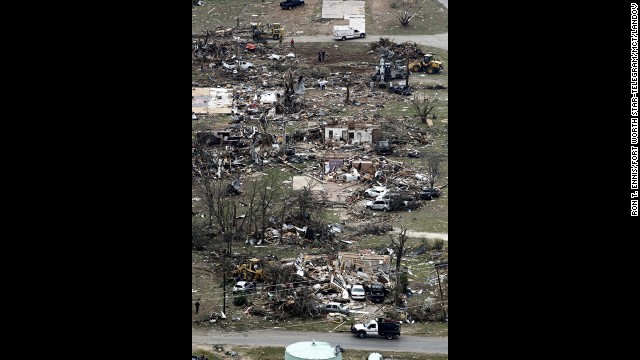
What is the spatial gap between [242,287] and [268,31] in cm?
824

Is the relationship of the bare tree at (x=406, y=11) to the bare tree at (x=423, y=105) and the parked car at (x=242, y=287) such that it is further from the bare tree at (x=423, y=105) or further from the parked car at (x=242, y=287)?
the parked car at (x=242, y=287)

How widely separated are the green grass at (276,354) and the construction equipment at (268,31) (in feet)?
30.7

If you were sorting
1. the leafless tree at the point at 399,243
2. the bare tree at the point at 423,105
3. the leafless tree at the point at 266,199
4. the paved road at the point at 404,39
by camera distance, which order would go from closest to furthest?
1. the leafless tree at the point at 399,243
2. the leafless tree at the point at 266,199
3. the bare tree at the point at 423,105
4. the paved road at the point at 404,39

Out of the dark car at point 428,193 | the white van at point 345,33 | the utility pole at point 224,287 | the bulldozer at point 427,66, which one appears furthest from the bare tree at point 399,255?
the white van at point 345,33

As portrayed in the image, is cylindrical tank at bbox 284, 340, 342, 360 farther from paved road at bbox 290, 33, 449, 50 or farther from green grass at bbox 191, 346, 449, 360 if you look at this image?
paved road at bbox 290, 33, 449, 50

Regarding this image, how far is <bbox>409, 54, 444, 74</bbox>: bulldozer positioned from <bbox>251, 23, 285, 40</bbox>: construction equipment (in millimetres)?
2576

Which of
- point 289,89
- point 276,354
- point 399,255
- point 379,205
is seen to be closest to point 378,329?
point 276,354

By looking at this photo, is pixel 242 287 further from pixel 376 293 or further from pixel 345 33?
pixel 345 33

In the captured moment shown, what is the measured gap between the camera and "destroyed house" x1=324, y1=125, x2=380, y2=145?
17.6 m

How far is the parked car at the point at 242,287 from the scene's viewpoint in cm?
1369

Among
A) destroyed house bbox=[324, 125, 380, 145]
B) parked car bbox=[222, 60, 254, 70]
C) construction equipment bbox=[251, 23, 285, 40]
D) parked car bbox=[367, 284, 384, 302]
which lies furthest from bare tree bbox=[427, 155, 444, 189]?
construction equipment bbox=[251, 23, 285, 40]

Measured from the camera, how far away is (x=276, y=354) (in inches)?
482
